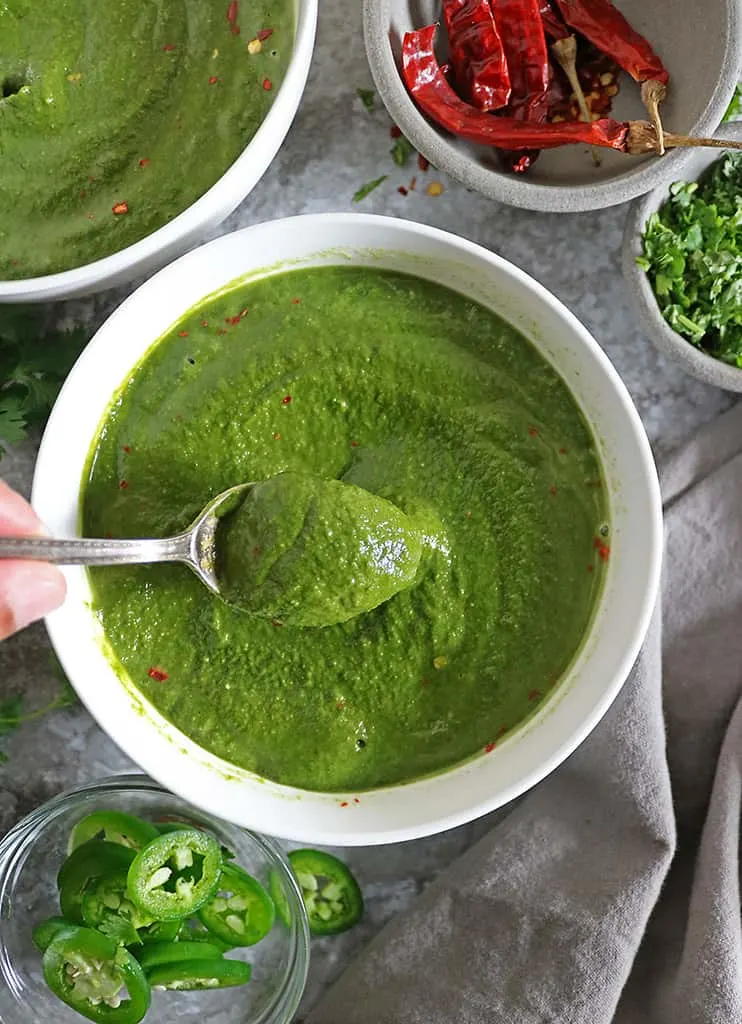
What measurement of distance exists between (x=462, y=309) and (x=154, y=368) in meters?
0.65

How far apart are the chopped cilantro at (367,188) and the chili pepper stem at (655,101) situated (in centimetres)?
→ 60

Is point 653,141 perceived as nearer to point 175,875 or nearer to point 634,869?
point 634,869

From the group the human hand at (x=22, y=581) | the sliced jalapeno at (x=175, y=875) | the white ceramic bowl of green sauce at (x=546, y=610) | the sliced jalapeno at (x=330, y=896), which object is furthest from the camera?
the sliced jalapeno at (x=330, y=896)

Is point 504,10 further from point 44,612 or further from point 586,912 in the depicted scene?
point 586,912

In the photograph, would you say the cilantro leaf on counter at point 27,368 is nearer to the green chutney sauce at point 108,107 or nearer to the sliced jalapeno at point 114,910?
the green chutney sauce at point 108,107

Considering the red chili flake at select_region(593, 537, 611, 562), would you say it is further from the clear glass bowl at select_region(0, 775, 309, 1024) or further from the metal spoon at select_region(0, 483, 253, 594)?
the clear glass bowl at select_region(0, 775, 309, 1024)

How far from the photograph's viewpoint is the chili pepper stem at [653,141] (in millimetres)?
2234

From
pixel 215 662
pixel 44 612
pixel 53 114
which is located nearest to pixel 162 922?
pixel 215 662

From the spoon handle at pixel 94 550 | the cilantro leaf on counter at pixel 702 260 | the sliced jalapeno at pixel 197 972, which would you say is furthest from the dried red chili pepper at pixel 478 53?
the sliced jalapeno at pixel 197 972

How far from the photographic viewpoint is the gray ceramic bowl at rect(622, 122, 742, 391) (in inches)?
93.0

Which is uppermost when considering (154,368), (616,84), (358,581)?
(616,84)

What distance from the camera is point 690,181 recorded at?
2.47 metres

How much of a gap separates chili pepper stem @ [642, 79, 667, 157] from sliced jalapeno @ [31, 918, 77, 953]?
2110 mm

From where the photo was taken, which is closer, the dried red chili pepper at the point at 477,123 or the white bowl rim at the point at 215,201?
the white bowl rim at the point at 215,201
